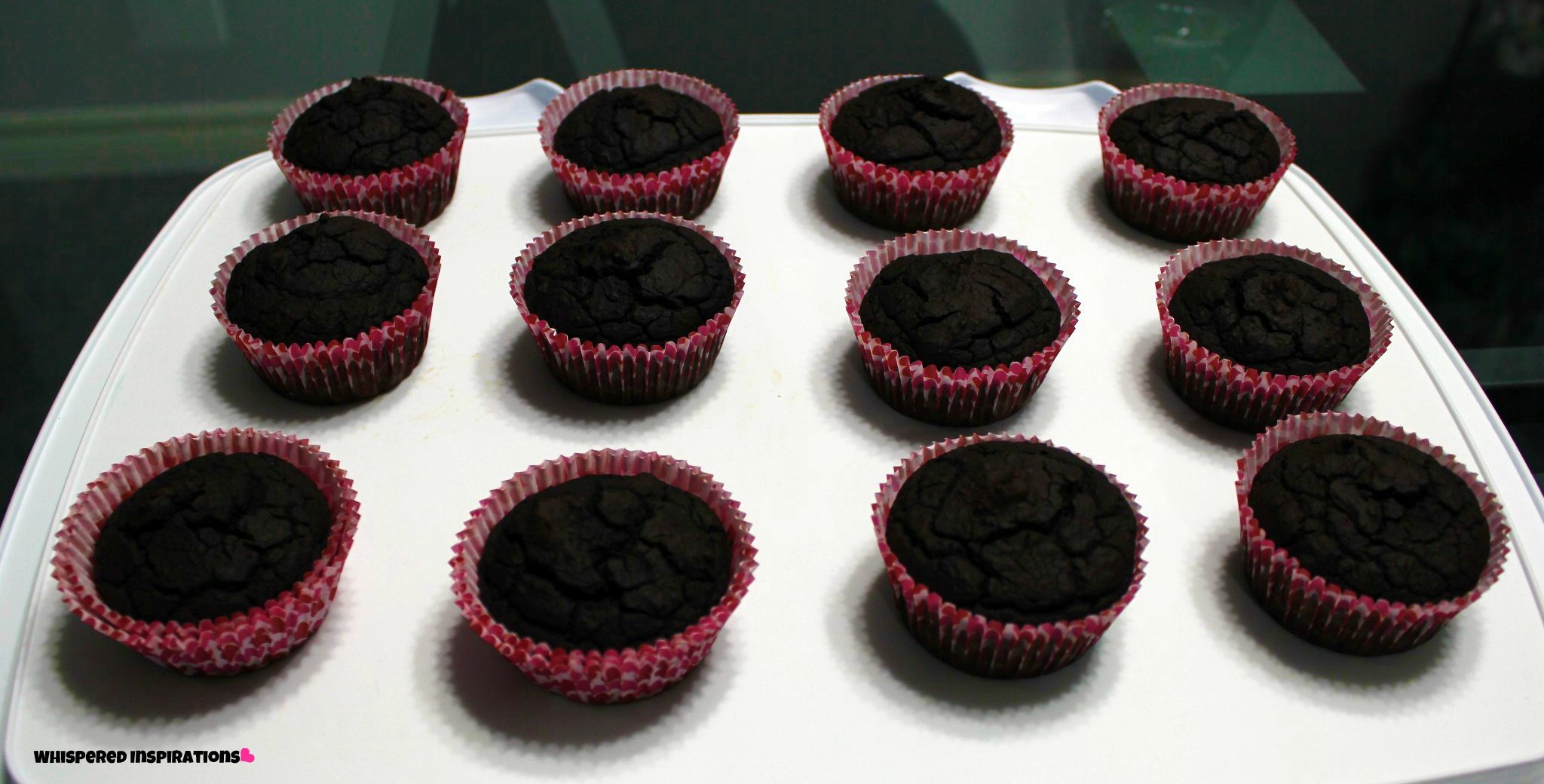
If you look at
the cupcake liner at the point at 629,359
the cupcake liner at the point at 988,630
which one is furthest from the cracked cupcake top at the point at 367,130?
the cupcake liner at the point at 988,630

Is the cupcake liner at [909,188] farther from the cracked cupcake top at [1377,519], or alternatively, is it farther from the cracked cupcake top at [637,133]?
the cracked cupcake top at [1377,519]

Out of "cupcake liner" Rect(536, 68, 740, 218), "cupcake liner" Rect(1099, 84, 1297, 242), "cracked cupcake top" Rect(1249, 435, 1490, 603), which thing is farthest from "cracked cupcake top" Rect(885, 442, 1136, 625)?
"cupcake liner" Rect(536, 68, 740, 218)

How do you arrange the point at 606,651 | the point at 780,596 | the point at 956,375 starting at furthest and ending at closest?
the point at 956,375 < the point at 780,596 < the point at 606,651

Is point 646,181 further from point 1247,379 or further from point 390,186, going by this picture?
point 1247,379

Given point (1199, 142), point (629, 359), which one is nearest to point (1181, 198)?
point (1199, 142)

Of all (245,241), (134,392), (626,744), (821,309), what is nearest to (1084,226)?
(821,309)

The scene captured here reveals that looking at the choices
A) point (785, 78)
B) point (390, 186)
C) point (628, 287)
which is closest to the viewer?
point (628, 287)
